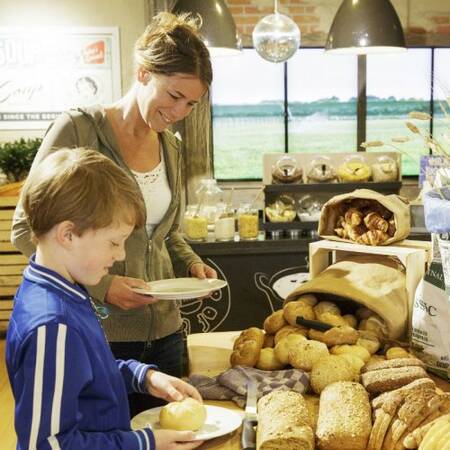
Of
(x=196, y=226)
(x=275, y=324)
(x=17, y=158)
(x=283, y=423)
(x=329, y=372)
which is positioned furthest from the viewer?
(x=17, y=158)

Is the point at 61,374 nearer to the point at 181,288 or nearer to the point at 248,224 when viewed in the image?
the point at 181,288

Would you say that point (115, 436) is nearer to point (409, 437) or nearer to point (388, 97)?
point (409, 437)

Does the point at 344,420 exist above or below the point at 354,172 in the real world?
below

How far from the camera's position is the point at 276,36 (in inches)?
145

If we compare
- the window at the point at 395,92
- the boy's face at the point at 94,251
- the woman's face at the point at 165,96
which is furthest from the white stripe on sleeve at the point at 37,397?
the window at the point at 395,92

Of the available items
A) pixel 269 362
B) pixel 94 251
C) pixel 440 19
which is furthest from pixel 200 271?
A: pixel 440 19

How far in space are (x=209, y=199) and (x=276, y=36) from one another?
1.07 m

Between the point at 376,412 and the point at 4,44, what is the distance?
5.21 metres

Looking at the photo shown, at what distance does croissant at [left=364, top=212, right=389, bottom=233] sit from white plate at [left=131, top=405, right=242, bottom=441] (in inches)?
33.7

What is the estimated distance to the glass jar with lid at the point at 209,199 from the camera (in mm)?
4098

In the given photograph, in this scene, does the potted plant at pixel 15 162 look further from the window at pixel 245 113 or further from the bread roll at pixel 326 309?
the bread roll at pixel 326 309

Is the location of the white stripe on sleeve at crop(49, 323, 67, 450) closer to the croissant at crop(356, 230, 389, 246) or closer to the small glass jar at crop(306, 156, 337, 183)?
the croissant at crop(356, 230, 389, 246)

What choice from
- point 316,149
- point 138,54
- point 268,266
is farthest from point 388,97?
point 138,54

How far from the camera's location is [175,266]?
2.15 m
